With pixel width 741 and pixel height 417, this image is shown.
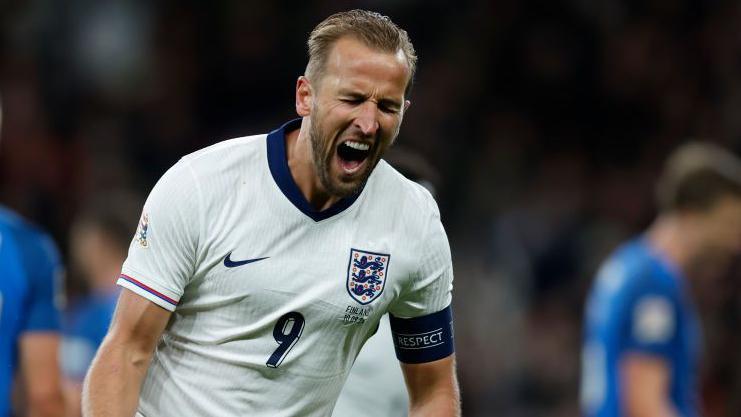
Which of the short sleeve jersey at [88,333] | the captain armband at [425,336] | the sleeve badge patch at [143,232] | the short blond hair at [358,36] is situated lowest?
the short sleeve jersey at [88,333]

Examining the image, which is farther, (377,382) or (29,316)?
(29,316)

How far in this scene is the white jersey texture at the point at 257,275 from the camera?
320 cm

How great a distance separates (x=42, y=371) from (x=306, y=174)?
6.37 ft

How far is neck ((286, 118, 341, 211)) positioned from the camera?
11.1 ft

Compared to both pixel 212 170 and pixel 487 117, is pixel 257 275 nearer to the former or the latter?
pixel 212 170

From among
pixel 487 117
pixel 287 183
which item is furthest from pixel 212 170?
pixel 487 117

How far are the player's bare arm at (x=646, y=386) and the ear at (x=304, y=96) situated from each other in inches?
114

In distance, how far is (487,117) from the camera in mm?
11078

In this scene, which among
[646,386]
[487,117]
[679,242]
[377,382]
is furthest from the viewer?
[487,117]

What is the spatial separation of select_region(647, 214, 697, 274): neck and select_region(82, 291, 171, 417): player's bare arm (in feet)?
10.7

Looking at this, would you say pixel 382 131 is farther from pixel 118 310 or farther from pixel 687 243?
pixel 687 243

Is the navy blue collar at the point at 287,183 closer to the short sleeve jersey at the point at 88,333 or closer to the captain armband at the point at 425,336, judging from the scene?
the captain armband at the point at 425,336

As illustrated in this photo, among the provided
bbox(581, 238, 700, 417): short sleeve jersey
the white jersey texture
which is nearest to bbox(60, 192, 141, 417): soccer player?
bbox(581, 238, 700, 417): short sleeve jersey

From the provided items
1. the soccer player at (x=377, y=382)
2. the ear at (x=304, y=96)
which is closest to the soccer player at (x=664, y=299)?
the soccer player at (x=377, y=382)
